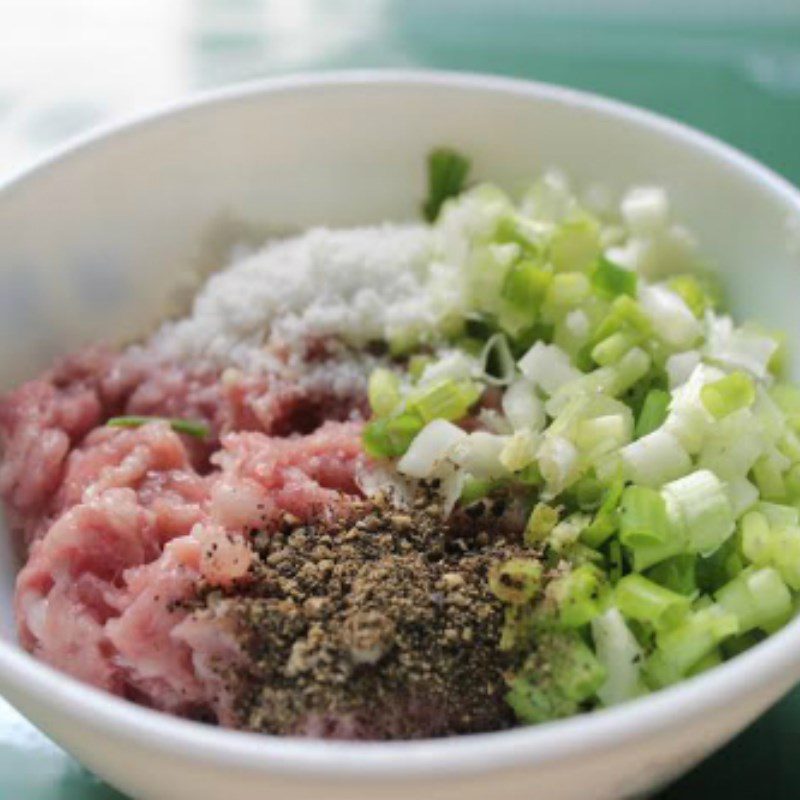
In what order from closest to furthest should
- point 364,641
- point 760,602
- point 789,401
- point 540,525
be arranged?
point 364,641, point 760,602, point 540,525, point 789,401

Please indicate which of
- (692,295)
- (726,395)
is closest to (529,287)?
(692,295)

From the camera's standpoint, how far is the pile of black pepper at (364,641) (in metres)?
1.62

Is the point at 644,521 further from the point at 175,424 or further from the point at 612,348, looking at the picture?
the point at 175,424

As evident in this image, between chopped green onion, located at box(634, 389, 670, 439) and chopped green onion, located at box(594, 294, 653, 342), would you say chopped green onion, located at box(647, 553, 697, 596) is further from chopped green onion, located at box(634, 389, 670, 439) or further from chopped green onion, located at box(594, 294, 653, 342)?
chopped green onion, located at box(594, 294, 653, 342)

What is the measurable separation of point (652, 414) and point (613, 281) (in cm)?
34

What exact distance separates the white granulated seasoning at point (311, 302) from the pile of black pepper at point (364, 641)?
60 cm

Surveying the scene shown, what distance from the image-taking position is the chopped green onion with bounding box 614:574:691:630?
5.59 feet

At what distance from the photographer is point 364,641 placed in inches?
64.2

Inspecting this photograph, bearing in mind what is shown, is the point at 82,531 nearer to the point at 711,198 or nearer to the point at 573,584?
the point at 573,584

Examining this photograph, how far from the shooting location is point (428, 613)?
1696 millimetres

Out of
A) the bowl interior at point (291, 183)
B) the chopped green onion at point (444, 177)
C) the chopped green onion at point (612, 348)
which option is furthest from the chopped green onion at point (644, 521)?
the chopped green onion at point (444, 177)

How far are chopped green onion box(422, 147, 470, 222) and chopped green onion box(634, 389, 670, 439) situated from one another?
2.88 feet

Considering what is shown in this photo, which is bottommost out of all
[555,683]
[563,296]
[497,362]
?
[555,683]

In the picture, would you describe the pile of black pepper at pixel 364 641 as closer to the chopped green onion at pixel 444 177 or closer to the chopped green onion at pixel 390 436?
the chopped green onion at pixel 390 436
